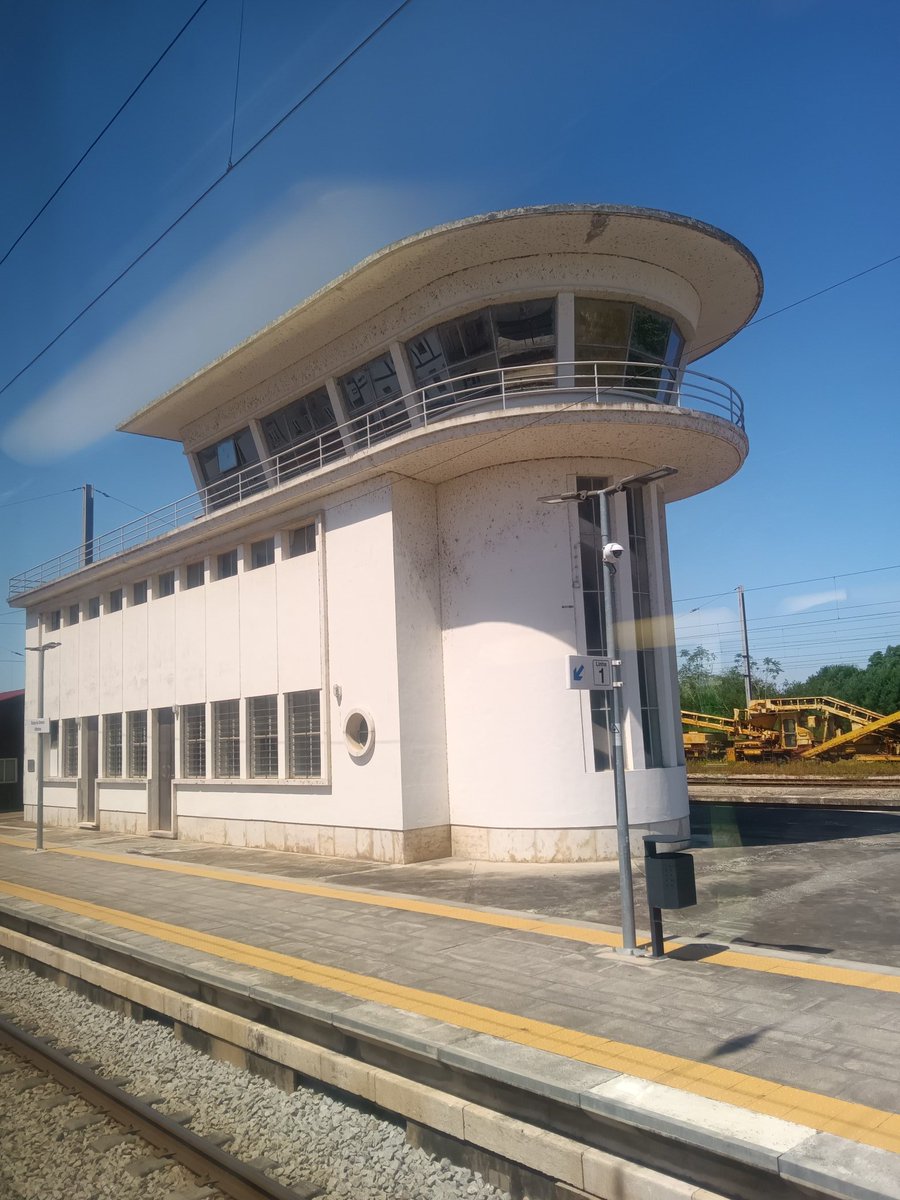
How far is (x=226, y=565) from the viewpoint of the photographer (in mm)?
21375

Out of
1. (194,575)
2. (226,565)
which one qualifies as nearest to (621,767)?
(226,565)

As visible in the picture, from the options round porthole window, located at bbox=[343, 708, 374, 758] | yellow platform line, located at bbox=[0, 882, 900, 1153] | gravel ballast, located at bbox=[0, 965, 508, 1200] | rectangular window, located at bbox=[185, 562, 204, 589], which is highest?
rectangular window, located at bbox=[185, 562, 204, 589]

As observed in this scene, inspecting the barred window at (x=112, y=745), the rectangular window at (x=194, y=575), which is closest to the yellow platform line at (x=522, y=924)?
the rectangular window at (x=194, y=575)

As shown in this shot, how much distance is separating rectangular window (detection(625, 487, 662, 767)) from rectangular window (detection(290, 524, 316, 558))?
6700 millimetres

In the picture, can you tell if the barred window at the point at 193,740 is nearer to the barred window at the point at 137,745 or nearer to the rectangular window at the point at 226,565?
the barred window at the point at 137,745

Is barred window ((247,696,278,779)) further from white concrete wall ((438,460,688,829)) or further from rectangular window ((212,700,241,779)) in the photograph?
white concrete wall ((438,460,688,829))

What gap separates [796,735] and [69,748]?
28.6m

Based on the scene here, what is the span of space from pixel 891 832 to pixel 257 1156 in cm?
1552

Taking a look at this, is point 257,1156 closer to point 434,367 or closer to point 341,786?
point 341,786

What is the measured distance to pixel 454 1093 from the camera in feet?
20.4

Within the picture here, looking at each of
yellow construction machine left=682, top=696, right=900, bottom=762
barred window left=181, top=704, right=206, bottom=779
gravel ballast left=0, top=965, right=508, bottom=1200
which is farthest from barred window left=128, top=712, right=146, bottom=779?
yellow construction machine left=682, top=696, right=900, bottom=762

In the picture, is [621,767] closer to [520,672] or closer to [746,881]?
[746,881]

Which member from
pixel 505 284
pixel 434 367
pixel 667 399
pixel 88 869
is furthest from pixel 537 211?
pixel 88 869

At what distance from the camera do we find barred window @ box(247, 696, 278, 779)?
19391 millimetres
